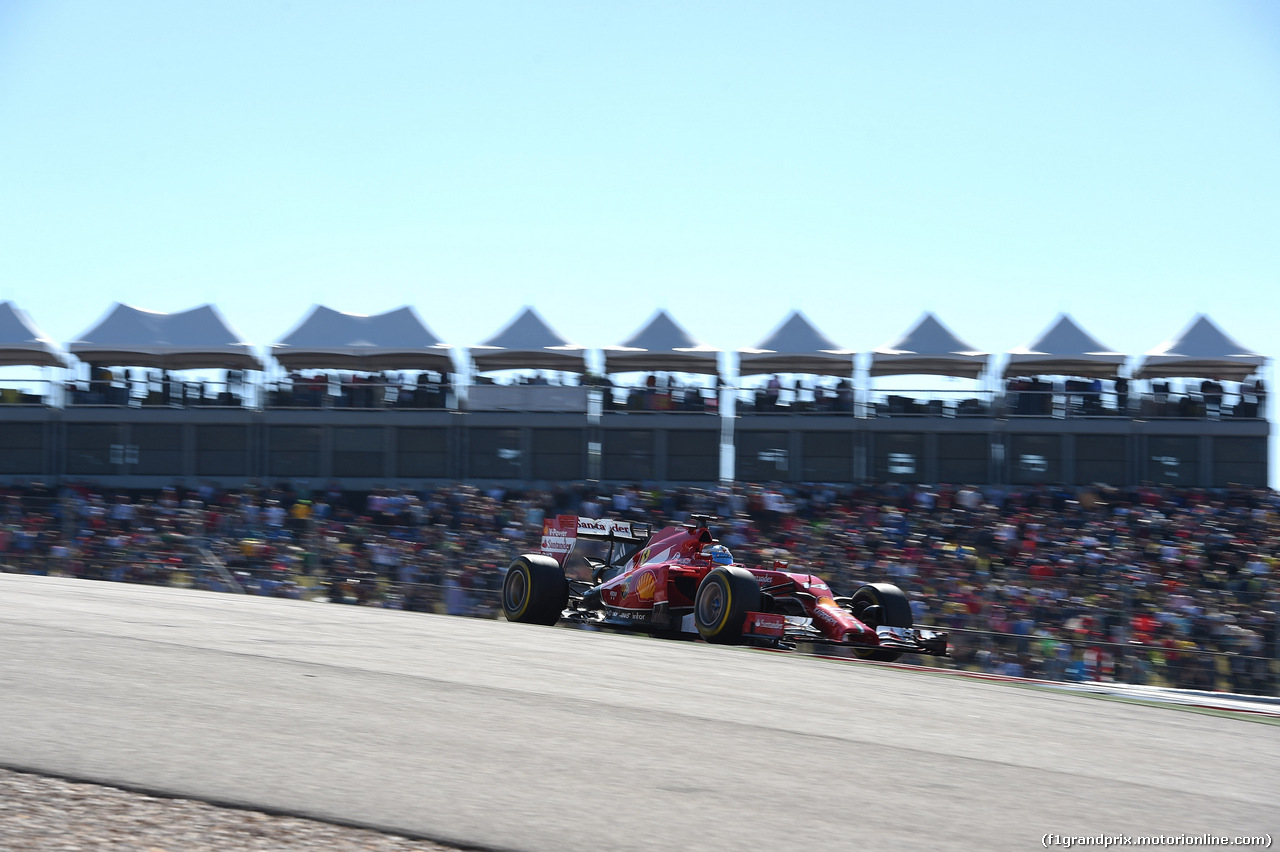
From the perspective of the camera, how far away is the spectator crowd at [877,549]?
526 inches

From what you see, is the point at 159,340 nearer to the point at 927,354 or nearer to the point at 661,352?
the point at 661,352

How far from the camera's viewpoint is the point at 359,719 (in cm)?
607

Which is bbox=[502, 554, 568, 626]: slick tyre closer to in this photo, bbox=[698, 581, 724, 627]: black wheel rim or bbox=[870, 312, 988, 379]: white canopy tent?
bbox=[698, 581, 724, 627]: black wheel rim

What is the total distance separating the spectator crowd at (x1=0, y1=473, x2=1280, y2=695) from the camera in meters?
13.4

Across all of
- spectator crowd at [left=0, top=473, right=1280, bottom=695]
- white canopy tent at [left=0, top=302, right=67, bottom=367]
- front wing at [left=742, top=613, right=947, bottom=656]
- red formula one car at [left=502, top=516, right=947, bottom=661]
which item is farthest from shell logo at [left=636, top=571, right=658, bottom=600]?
white canopy tent at [left=0, top=302, right=67, bottom=367]

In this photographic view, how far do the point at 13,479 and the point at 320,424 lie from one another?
25.4 ft

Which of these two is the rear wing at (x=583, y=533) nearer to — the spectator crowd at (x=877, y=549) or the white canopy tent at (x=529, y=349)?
the spectator crowd at (x=877, y=549)

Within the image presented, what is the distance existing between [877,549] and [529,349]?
37.3 feet

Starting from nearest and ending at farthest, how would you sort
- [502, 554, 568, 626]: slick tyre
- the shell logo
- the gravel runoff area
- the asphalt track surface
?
the gravel runoff area
the asphalt track surface
the shell logo
[502, 554, 568, 626]: slick tyre

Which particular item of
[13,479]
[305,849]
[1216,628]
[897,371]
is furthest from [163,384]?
[305,849]

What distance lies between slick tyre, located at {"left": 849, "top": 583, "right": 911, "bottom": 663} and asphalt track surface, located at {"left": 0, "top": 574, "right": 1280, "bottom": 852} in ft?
10.9

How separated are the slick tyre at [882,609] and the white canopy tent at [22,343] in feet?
78.2

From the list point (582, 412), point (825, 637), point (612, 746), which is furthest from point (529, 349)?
point (612, 746)

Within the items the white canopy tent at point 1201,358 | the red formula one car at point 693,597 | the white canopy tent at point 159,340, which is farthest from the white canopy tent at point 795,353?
the red formula one car at point 693,597
